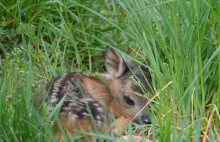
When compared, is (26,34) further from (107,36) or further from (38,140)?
(38,140)

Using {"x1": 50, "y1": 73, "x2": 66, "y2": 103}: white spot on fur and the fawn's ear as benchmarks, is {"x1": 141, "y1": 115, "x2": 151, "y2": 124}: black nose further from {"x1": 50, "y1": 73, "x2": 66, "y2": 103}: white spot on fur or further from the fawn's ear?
the fawn's ear

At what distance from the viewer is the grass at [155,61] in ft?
17.7

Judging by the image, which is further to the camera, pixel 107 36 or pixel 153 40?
pixel 107 36

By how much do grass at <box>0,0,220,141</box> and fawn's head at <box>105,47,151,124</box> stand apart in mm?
173

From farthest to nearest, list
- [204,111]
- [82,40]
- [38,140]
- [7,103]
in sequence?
[82,40], [204,111], [7,103], [38,140]

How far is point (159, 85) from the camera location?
6176mm

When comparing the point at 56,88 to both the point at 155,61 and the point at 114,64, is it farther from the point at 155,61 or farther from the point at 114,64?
the point at 114,64

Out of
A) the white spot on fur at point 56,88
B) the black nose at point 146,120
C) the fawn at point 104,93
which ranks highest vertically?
the white spot on fur at point 56,88

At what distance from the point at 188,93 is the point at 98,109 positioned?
2.44 feet

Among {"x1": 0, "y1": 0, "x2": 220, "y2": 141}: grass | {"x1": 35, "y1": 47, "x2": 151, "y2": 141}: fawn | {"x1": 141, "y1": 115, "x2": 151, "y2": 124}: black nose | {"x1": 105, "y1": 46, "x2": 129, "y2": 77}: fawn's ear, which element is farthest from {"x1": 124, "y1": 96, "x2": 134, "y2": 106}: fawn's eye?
{"x1": 141, "y1": 115, "x2": 151, "y2": 124}: black nose

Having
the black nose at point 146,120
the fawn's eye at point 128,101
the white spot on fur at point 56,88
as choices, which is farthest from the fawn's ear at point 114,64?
the black nose at point 146,120

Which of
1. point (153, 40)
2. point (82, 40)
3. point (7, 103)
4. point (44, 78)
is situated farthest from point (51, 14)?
point (7, 103)

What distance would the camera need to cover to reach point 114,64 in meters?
7.51

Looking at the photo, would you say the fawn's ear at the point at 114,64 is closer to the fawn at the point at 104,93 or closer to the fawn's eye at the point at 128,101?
the fawn at the point at 104,93
